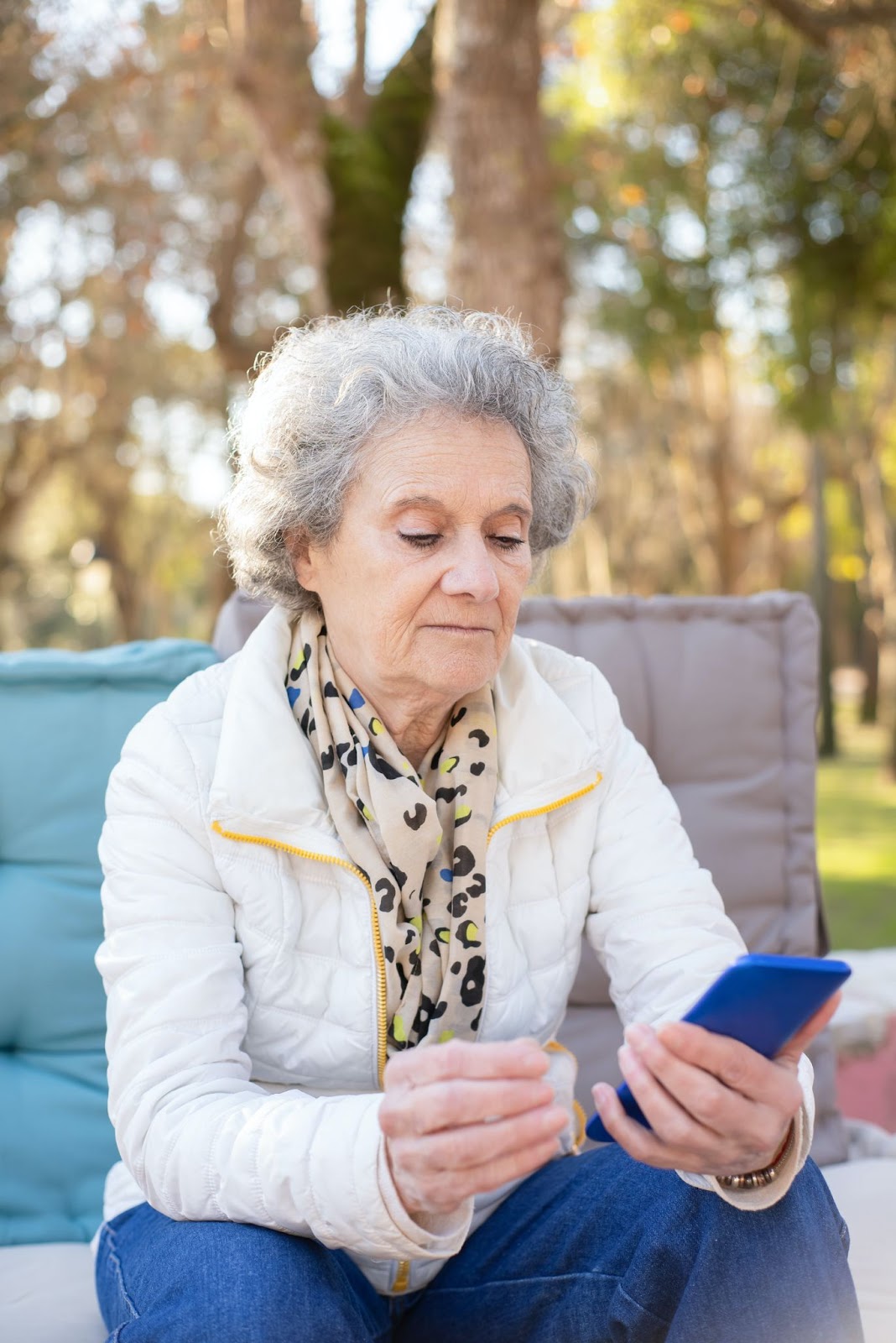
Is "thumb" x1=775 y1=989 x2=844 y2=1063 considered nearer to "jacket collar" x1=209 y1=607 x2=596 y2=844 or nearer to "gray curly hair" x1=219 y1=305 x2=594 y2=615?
"jacket collar" x1=209 y1=607 x2=596 y2=844

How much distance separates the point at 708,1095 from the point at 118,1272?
32.1 inches

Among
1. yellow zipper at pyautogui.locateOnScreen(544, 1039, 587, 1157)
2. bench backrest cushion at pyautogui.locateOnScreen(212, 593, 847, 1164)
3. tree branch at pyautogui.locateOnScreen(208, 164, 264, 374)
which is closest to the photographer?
yellow zipper at pyautogui.locateOnScreen(544, 1039, 587, 1157)

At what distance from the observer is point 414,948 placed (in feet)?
5.84

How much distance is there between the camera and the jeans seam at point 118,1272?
1524mm

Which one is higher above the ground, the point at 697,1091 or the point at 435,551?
the point at 435,551

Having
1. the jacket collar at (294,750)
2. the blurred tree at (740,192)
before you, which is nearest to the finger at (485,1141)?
the jacket collar at (294,750)

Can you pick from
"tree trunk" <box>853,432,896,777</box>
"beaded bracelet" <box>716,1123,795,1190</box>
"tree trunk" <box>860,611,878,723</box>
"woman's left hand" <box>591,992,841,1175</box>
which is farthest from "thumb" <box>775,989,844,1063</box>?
"tree trunk" <box>860,611,878,723</box>

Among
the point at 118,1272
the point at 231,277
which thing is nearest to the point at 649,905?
the point at 118,1272

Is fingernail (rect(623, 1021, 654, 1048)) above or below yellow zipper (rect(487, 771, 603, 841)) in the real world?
below

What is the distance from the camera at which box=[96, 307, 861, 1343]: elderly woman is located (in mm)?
1421

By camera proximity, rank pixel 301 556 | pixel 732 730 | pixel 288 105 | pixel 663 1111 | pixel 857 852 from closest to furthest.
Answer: pixel 663 1111 → pixel 301 556 → pixel 732 730 → pixel 288 105 → pixel 857 852

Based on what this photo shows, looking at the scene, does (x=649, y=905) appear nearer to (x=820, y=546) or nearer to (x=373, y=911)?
(x=373, y=911)

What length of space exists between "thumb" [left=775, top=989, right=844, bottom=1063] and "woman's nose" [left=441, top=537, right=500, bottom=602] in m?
0.69

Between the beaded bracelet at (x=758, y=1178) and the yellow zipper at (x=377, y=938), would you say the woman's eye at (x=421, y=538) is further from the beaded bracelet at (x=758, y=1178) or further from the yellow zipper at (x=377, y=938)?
the beaded bracelet at (x=758, y=1178)
